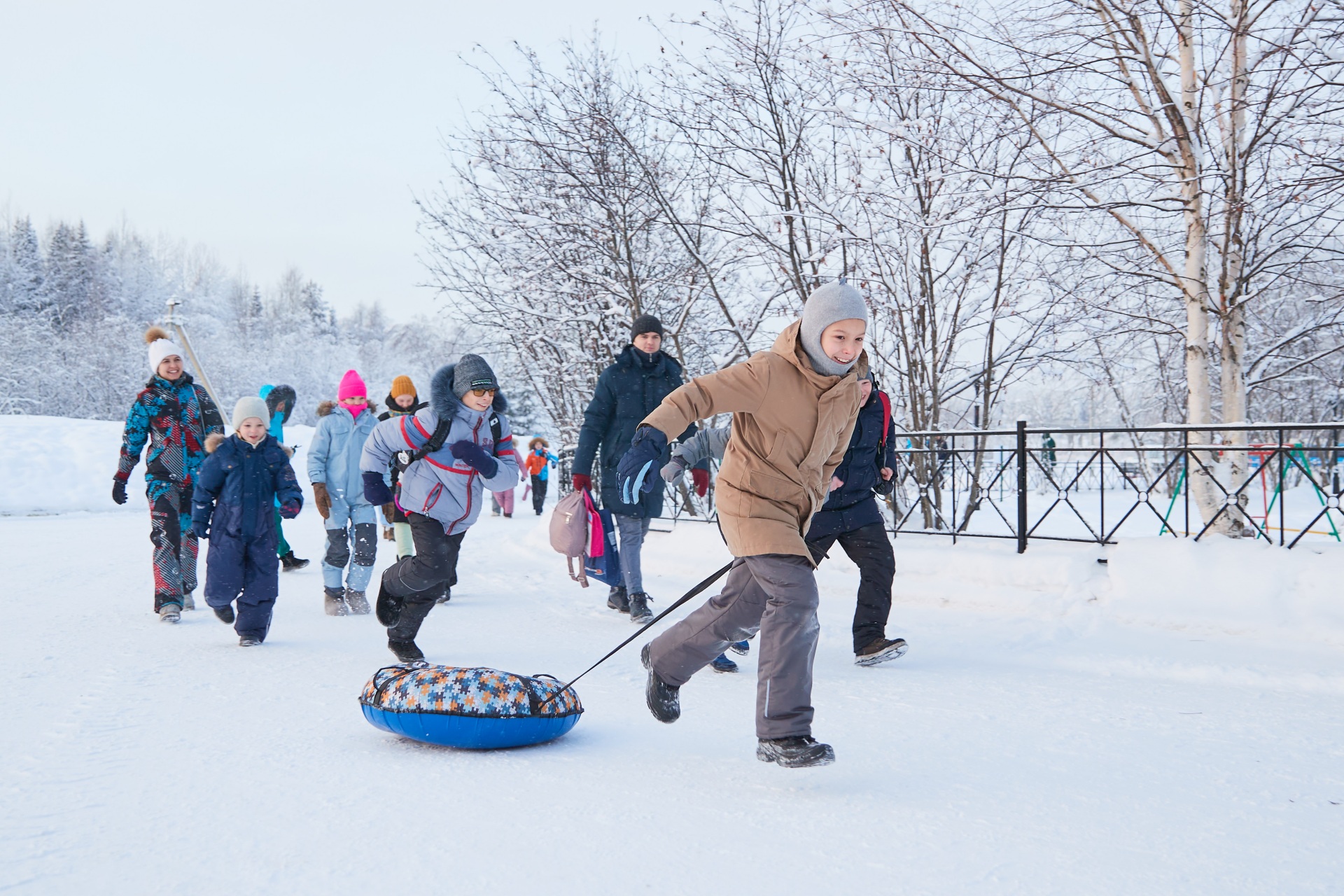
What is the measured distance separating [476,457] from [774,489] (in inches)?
84.7

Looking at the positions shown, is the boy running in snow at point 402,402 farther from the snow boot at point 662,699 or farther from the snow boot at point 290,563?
the snow boot at point 662,699

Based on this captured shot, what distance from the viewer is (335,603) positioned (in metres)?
7.44

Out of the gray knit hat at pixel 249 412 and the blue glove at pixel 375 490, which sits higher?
the gray knit hat at pixel 249 412

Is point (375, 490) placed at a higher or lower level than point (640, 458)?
lower

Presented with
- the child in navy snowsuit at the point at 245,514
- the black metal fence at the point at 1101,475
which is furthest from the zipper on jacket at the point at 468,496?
the black metal fence at the point at 1101,475

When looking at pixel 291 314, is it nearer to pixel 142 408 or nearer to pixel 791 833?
pixel 142 408

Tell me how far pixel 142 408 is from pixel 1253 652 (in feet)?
24.8

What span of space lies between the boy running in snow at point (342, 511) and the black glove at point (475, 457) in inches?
100

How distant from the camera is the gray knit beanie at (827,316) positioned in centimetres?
350

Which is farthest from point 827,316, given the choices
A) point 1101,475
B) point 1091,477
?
point 1091,477

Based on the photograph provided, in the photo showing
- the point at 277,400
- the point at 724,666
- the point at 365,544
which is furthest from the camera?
the point at 277,400

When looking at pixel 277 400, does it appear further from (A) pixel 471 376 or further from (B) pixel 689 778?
(B) pixel 689 778

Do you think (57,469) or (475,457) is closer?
(475,457)

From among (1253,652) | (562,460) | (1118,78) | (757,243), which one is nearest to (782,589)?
Result: (1253,652)
